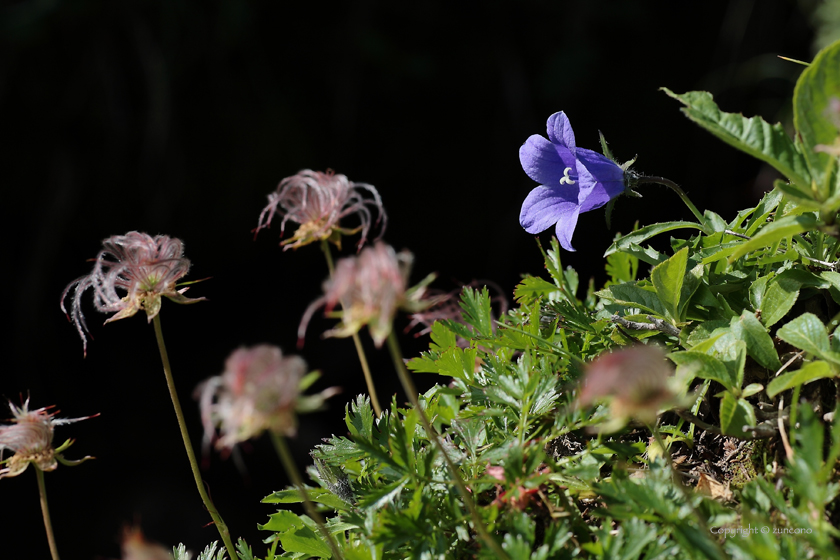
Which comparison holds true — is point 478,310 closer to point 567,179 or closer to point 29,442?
point 567,179

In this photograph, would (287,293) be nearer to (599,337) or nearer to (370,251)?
(599,337)

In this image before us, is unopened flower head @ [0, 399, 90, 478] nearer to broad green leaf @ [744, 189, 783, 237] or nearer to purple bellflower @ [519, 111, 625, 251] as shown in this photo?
purple bellflower @ [519, 111, 625, 251]

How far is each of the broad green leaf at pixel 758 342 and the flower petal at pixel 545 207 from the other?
0.31 metres

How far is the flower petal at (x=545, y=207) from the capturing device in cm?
98

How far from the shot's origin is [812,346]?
0.63m

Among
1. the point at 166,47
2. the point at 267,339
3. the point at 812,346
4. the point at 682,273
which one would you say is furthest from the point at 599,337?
the point at 267,339

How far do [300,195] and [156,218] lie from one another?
255 cm

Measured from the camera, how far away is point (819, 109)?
62 cm

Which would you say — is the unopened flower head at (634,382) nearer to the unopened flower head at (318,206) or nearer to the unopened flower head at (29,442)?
the unopened flower head at (318,206)

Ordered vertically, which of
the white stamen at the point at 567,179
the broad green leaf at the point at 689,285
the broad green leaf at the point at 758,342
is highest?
the white stamen at the point at 567,179

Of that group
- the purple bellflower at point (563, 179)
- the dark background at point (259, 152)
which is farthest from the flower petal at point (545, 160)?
the dark background at point (259, 152)

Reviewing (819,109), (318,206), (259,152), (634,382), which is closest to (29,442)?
(318,206)

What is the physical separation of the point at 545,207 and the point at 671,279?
0.29 meters

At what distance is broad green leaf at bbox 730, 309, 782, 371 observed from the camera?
70 centimetres
